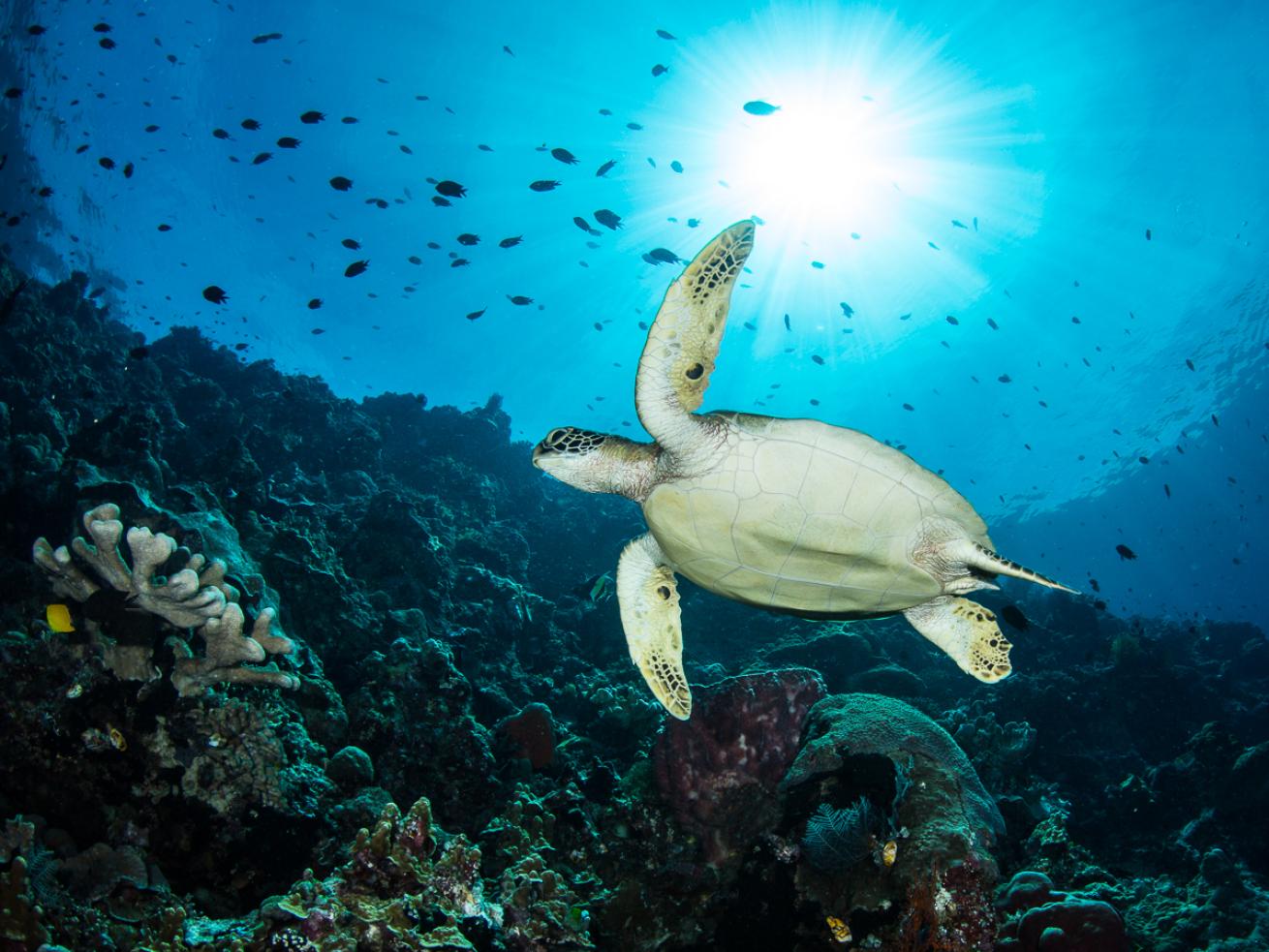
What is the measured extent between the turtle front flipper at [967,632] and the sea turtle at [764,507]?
1 cm

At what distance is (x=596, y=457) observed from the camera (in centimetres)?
427

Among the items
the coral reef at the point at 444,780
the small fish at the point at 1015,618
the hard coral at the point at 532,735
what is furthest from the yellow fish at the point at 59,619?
the small fish at the point at 1015,618

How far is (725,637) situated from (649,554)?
10.4 meters

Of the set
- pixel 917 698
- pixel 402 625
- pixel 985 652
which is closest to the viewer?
pixel 985 652

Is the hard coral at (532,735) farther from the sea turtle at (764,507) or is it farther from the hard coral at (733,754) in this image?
the sea turtle at (764,507)

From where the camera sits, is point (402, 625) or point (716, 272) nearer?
point (716, 272)

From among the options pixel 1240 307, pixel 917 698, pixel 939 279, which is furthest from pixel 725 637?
pixel 1240 307

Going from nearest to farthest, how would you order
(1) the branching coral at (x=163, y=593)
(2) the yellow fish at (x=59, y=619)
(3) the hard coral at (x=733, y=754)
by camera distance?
(2) the yellow fish at (x=59, y=619) < (1) the branching coral at (x=163, y=593) < (3) the hard coral at (x=733, y=754)

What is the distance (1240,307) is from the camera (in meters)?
35.6

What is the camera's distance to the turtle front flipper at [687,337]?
11.1 feet

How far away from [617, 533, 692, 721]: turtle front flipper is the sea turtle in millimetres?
15

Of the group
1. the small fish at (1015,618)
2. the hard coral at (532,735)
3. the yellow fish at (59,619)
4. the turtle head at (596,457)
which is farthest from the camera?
the hard coral at (532,735)

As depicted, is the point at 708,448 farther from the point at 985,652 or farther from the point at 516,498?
the point at 516,498

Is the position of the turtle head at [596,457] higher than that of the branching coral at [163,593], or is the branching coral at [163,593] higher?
the turtle head at [596,457]
